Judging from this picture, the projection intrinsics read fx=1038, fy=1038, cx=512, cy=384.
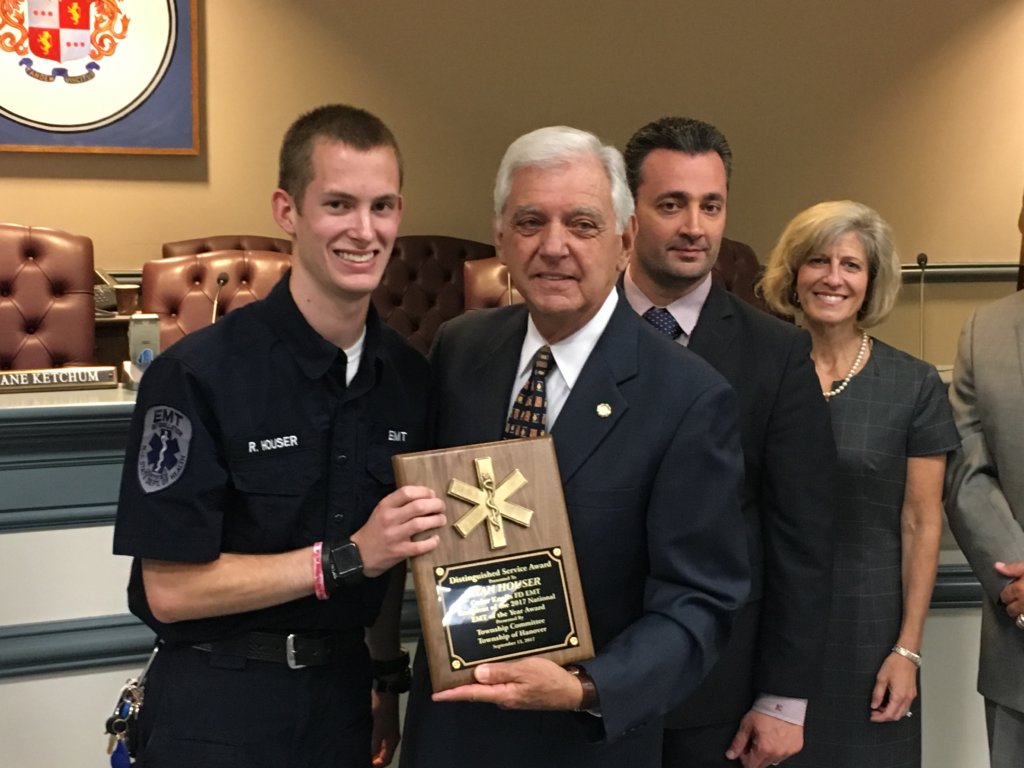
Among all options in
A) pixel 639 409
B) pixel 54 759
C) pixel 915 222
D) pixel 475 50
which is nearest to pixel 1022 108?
pixel 915 222

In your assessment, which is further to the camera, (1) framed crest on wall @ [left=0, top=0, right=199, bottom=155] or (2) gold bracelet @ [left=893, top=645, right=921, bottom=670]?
(1) framed crest on wall @ [left=0, top=0, right=199, bottom=155]

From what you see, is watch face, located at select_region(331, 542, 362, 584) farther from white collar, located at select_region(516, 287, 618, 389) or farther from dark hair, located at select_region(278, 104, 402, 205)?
dark hair, located at select_region(278, 104, 402, 205)

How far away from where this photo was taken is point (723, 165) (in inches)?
64.1

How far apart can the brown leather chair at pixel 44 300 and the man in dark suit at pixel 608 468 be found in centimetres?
254

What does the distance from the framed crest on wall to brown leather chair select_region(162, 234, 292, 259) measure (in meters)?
0.50

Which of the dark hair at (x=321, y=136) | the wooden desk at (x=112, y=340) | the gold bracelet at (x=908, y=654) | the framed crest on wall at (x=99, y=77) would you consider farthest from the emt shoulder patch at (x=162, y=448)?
the framed crest on wall at (x=99, y=77)

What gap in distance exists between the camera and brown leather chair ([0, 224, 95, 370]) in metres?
3.43

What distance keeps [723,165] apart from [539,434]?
1.99 ft

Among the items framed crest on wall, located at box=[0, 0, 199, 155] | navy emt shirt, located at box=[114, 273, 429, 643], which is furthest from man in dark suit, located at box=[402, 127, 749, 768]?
framed crest on wall, located at box=[0, 0, 199, 155]

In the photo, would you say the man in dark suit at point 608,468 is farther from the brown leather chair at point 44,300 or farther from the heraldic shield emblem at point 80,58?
the heraldic shield emblem at point 80,58

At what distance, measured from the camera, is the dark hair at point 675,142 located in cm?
160

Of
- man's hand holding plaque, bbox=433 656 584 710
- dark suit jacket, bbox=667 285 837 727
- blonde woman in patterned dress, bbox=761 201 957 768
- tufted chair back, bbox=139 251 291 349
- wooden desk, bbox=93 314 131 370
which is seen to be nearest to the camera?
man's hand holding plaque, bbox=433 656 584 710

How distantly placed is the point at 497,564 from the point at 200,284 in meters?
2.77

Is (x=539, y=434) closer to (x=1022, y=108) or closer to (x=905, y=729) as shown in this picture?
(x=905, y=729)
